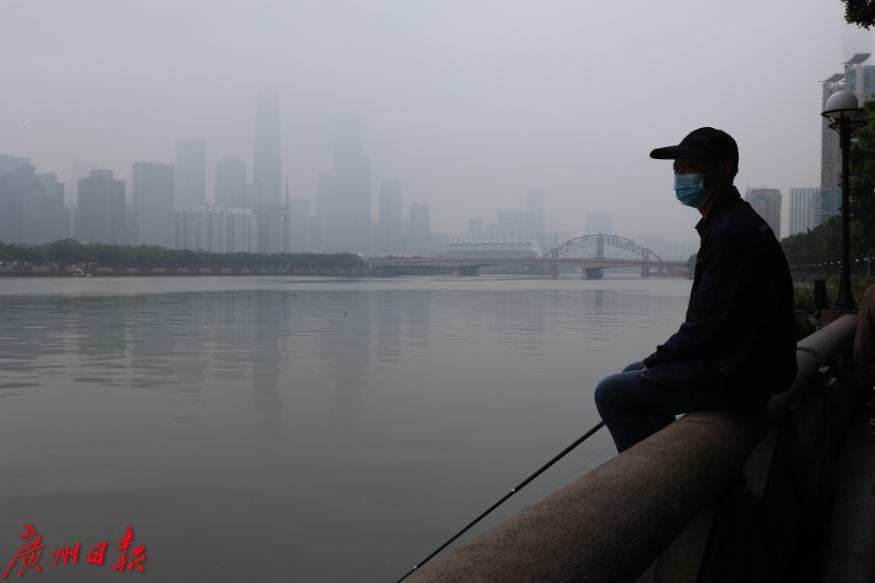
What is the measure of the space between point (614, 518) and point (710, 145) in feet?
7.05

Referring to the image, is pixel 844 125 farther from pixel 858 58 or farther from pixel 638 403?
pixel 858 58

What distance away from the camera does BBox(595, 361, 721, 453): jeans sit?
123 inches

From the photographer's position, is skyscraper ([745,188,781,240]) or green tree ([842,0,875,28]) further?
skyscraper ([745,188,781,240])

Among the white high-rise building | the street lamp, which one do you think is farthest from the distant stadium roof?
the street lamp

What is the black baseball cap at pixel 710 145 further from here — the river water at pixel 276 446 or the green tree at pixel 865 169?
the green tree at pixel 865 169

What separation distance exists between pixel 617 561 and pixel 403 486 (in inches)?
256

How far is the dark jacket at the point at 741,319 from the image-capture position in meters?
2.99

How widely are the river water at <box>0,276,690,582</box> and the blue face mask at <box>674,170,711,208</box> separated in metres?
3.79

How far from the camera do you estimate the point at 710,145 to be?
11.2ft

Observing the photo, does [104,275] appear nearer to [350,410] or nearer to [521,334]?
[521,334]

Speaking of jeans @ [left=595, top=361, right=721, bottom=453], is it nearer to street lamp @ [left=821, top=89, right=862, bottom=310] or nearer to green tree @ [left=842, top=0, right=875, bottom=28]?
street lamp @ [left=821, top=89, right=862, bottom=310]

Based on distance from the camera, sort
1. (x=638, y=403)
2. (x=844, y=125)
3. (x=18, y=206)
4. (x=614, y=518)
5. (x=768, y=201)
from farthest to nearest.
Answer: (x=18, y=206)
(x=768, y=201)
(x=844, y=125)
(x=638, y=403)
(x=614, y=518)

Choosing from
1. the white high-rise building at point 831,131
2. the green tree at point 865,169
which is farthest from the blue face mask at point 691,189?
the white high-rise building at point 831,131

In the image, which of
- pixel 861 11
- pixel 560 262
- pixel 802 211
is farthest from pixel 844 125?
pixel 802 211
